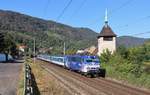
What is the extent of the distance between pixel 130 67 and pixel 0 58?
81.7 meters

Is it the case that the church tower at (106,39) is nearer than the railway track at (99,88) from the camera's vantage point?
No

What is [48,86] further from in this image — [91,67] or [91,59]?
[91,59]

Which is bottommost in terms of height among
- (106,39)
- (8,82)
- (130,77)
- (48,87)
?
(48,87)

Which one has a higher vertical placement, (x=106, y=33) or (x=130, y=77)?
(x=106, y=33)

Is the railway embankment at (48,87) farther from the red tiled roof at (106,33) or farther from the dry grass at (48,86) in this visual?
the red tiled roof at (106,33)

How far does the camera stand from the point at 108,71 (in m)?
44.3

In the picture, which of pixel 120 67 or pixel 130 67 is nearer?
pixel 130 67

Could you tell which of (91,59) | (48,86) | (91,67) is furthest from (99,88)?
(91,59)

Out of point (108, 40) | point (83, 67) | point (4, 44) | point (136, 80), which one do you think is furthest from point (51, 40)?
point (136, 80)

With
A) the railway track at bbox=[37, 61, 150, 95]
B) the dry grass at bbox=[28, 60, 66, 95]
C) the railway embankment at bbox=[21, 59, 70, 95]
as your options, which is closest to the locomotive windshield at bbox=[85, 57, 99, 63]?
the dry grass at bbox=[28, 60, 66, 95]

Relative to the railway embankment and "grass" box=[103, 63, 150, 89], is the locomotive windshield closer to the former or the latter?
"grass" box=[103, 63, 150, 89]

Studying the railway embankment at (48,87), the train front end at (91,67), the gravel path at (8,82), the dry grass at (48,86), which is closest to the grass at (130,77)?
the train front end at (91,67)

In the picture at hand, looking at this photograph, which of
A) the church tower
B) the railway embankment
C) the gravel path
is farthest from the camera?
the church tower

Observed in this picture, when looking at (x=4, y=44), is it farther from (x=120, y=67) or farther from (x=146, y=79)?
(x=146, y=79)
